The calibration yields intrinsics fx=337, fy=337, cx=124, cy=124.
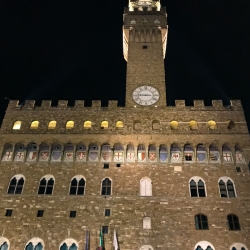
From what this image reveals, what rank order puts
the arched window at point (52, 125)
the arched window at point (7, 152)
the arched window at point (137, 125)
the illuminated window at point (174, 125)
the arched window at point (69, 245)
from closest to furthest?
the arched window at point (69, 245), the arched window at point (7, 152), the illuminated window at point (174, 125), the arched window at point (137, 125), the arched window at point (52, 125)

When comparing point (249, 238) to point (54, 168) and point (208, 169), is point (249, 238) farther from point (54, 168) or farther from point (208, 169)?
point (54, 168)

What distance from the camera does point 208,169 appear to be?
22062 millimetres

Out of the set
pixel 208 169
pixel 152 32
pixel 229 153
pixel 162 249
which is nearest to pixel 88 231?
pixel 162 249

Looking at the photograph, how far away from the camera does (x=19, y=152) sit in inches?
918

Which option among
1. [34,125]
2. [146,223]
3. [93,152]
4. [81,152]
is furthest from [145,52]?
[146,223]

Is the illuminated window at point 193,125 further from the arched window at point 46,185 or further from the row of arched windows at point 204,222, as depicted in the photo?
the arched window at point 46,185

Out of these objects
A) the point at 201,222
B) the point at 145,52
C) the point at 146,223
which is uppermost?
the point at 145,52

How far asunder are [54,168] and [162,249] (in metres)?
8.67

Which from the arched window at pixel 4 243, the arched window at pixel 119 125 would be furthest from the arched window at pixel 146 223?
the arched window at pixel 4 243

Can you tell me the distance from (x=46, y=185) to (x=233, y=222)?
1184 cm

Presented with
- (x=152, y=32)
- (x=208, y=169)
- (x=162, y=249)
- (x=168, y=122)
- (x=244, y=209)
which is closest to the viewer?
(x=162, y=249)

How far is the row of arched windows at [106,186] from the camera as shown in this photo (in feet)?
69.8

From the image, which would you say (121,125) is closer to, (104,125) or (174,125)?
(104,125)

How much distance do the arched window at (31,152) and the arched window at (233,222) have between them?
43.0 ft
